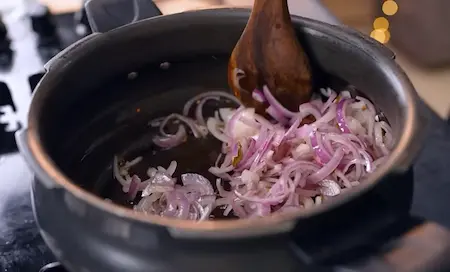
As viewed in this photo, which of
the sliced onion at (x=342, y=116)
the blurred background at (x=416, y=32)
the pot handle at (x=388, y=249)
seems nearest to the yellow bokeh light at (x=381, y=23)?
the blurred background at (x=416, y=32)

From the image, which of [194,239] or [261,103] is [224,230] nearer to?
[194,239]

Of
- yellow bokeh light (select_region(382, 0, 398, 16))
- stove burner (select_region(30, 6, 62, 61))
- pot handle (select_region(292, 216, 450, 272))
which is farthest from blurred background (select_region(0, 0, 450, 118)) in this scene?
pot handle (select_region(292, 216, 450, 272))

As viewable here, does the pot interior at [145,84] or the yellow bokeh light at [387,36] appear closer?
the pot interior at [145,84]

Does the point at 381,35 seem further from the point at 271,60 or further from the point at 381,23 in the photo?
the point at 271,60

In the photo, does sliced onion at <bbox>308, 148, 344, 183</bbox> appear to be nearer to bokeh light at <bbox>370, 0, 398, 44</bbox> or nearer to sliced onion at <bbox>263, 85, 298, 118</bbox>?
sliced onion at <bbox>263, 85, 298, 118</bbox>

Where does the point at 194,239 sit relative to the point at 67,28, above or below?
above

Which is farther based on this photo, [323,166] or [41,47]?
[41,47]

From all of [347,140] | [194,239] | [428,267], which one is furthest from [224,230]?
[347,140]

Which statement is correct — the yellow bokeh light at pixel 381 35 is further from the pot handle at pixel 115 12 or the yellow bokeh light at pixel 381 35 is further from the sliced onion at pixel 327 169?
the sliced onion at pixel 327 169

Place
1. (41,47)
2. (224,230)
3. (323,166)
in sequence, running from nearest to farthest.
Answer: (224,230), (323,166), (41,47)
